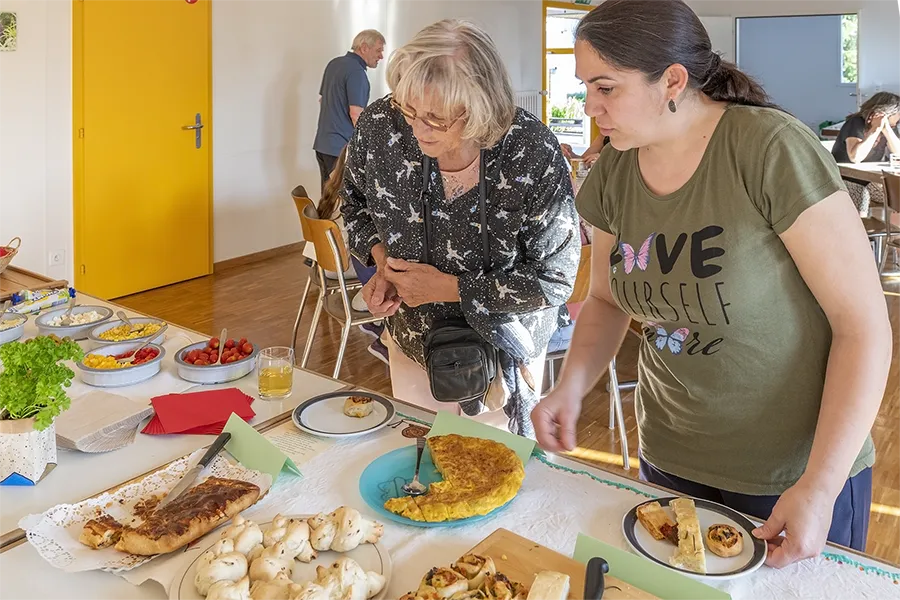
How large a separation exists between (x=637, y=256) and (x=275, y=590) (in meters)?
0.72

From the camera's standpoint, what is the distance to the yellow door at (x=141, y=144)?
16.0 ft

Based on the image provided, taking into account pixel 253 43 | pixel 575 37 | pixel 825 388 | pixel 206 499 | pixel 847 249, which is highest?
pixel 253 43

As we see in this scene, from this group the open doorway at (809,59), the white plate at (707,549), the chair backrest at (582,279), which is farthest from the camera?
the open doorway at (809,59)

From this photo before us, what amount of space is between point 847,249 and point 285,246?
5.84 m

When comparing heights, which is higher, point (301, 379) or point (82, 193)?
point (82, 193)

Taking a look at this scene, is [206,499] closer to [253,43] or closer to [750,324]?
[750,324]

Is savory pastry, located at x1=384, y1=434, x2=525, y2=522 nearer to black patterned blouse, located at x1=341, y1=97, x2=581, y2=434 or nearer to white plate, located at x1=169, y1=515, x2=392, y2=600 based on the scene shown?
white plate, located at x1=169, y1=515, x2=392, y2=600

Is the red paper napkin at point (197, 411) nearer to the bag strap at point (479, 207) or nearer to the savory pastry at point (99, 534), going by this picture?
Result: the savory pastry at point (99, 534)

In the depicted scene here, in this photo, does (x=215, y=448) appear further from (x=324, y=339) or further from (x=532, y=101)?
(x=532, y=101)

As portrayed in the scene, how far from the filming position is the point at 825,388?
112 centimetres

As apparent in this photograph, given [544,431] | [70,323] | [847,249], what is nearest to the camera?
[847,249]

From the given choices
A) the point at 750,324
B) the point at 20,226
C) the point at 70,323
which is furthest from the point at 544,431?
the point at 20,226

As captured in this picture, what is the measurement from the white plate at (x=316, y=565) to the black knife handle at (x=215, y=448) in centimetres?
22

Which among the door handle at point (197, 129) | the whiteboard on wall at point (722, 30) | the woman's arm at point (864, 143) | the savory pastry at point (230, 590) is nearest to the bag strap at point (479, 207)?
the savory pastry at point (230, 590)
